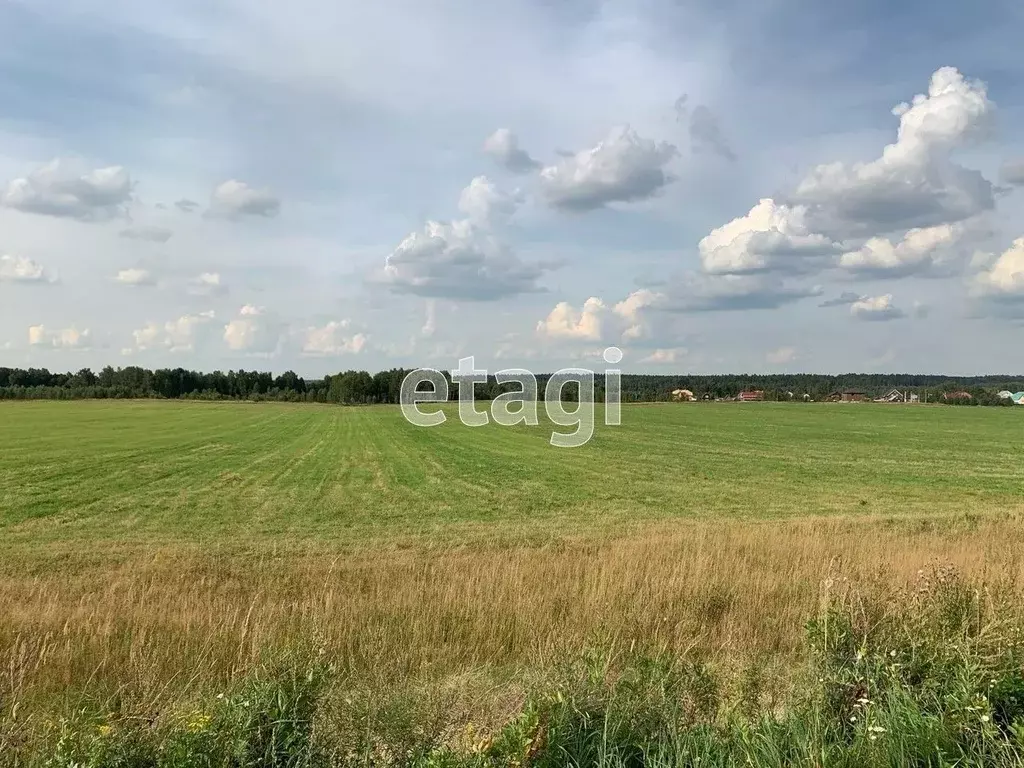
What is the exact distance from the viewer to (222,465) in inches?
1511

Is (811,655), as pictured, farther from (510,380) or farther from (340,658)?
(510,380)

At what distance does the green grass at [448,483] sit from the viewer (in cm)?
2047

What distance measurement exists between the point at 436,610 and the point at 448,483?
2400cm

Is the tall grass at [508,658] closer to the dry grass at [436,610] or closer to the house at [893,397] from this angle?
the dry grass at [436,610]

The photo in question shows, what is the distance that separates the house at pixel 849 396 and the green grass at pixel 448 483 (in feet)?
420

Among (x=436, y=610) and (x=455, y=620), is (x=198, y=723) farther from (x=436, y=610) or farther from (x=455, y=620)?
(x=436, y=610)

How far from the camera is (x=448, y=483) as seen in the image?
31188mm

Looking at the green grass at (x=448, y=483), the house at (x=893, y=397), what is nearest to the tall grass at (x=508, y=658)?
the green grass at (x=448, y=483)

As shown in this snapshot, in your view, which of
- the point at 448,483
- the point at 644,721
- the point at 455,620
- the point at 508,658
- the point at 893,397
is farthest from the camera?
the point at 893,397

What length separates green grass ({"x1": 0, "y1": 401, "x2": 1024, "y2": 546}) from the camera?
2047 centimetres

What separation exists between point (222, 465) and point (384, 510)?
1895 cm

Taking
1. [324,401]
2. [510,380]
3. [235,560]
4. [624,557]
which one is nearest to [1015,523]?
[624,557]

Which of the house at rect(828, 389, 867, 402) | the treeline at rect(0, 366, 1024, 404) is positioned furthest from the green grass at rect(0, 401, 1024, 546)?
the house at rect(828, 389, 867, 402)

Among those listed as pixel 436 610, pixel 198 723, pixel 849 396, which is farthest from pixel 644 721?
pixel 849 396
